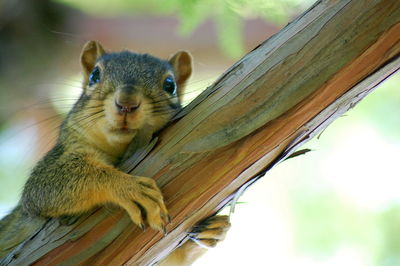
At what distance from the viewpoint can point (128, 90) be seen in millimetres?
2055

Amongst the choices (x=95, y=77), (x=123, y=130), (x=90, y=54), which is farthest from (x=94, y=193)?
(x=90, y=54)

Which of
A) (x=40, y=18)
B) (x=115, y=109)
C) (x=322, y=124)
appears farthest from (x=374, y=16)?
(x=40, y=18)

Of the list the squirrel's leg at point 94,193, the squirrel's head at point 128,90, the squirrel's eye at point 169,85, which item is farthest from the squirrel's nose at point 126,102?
the squirrel's eye at point 169,85

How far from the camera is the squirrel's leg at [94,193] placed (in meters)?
1.75

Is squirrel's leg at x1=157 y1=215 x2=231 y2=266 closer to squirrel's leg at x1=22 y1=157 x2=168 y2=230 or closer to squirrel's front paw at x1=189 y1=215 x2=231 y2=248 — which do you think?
squirrel's front paw at x1=189 y1=215 x2=231 y2=248

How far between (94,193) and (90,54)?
100 centimetres

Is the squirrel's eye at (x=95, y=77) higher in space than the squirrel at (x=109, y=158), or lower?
higher

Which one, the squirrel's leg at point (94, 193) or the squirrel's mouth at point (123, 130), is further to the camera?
the squirrel's mouth at point (123, 130)

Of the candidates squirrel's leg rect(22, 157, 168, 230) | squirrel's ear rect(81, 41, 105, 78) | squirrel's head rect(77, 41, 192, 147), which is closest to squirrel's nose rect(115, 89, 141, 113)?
squirrel's head rect(77, 41, 192, 147)

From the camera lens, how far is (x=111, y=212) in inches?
73.0

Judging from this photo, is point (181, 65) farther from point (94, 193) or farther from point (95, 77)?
point (94, 193)

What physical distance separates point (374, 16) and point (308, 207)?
1977mm

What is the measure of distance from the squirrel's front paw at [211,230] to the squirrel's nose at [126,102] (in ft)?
1.41

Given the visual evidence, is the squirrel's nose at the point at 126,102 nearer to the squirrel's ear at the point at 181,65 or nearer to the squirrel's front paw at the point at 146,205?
the squirrel's front paw at the point at 146,205
